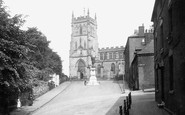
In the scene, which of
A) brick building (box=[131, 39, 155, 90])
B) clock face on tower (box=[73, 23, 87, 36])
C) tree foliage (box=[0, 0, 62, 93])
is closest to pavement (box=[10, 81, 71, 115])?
tree foliage (box=[0, 0, 62, 93])

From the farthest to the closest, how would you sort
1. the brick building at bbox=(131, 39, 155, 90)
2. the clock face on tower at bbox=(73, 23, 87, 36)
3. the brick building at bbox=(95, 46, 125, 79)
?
the clock face on tower at bbox=(73, 23, 87, 36) < the brick building at bbox=(95, 46, 125, 79) < the brick building at bbox=(131, 39, 155, 90)

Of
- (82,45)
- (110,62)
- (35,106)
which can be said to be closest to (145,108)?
(35,106)

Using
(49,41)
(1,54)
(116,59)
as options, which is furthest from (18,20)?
(116,59)

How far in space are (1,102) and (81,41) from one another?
83.7m

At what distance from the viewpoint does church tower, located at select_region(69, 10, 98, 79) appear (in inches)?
3942

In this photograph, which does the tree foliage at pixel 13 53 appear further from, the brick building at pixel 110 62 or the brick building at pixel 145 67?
the brick building at pixel 110 62

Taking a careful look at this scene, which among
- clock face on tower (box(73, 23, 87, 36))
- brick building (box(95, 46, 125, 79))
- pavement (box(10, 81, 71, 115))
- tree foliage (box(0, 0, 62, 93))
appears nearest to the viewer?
tree foliage (box(0, 0, 62, 93))

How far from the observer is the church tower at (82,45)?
100 meters

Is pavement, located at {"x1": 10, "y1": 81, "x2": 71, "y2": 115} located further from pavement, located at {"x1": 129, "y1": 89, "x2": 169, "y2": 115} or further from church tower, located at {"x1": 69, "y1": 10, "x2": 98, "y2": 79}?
church tower, located at {"x1": 69, "y1": 10, "x2": 98, "y2": 79}

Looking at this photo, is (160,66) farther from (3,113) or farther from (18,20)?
(3,113)

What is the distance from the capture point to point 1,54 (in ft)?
55.1

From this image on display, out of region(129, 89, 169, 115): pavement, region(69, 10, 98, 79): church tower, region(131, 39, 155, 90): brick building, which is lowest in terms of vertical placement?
region(129, 89, 169, 115): pavement

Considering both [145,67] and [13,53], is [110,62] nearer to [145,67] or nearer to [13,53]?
[145,67]

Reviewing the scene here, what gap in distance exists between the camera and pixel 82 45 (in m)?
104
